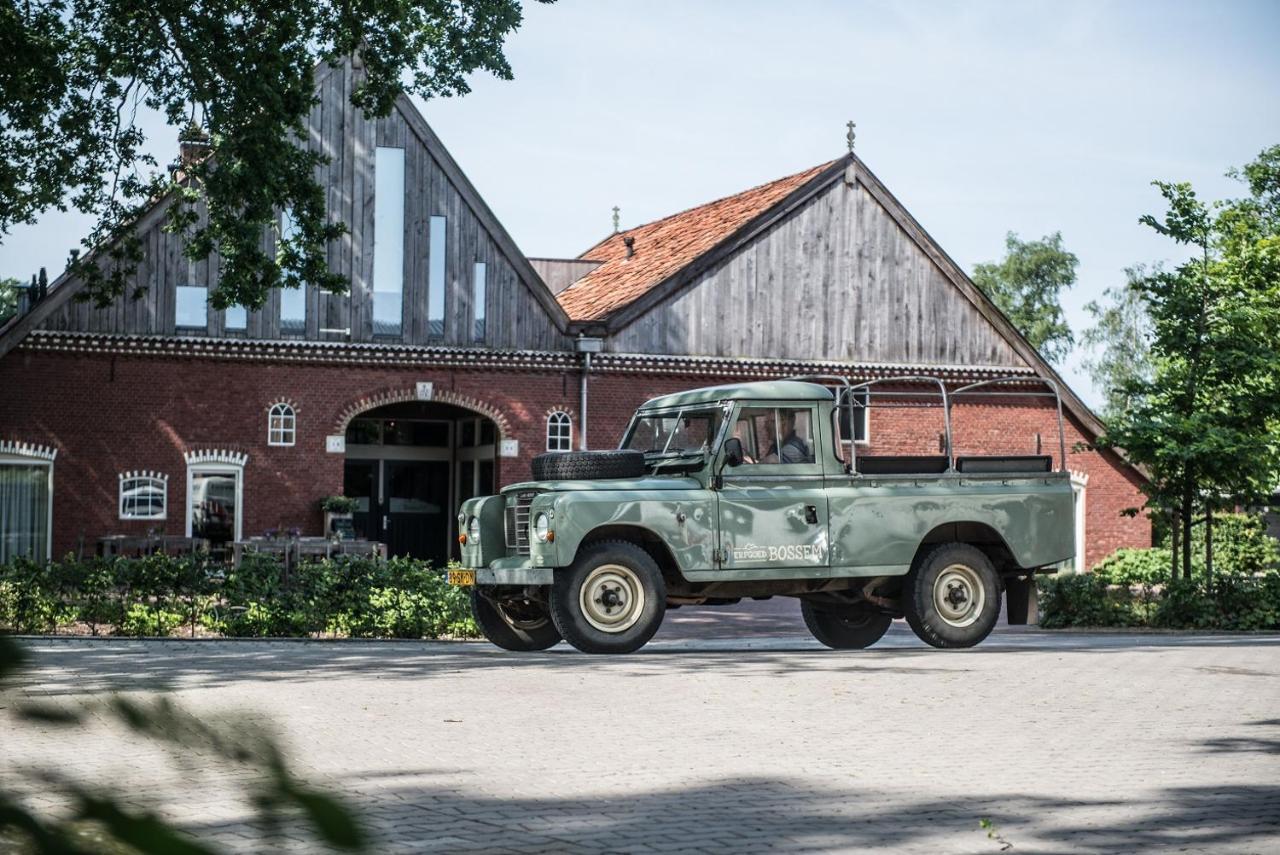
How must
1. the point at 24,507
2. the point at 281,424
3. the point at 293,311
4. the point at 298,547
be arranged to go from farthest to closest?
the point at 293,311 → the point at 281,424 → the point at 24,507 → the point at 298,547

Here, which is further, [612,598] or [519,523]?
[519,523]

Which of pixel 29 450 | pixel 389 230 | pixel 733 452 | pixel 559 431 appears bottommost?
pixel 733 452

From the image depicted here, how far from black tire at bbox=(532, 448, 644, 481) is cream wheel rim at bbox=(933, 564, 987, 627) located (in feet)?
10.1

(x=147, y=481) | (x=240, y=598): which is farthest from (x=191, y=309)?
(x=240, y=598)

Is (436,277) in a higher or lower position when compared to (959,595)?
higher

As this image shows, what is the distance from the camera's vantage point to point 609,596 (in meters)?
14.2


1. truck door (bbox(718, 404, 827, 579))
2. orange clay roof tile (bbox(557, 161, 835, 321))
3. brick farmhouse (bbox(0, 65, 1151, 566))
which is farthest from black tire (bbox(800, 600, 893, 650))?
orange clay roof tile (bbox(557, 161, 835, 321))

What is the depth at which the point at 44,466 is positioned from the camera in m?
26.5

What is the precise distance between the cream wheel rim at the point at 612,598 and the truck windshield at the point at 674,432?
58.5 inches

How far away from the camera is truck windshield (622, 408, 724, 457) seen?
49.3 ft

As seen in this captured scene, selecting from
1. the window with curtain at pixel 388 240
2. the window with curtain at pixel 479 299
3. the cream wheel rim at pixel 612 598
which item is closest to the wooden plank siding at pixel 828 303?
the window with curtain at pixel 479 299

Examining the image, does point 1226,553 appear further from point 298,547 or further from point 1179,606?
point 298,547

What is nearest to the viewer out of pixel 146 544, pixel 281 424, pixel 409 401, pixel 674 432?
pixel 674 432

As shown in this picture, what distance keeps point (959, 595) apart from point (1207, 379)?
25.4 ft
